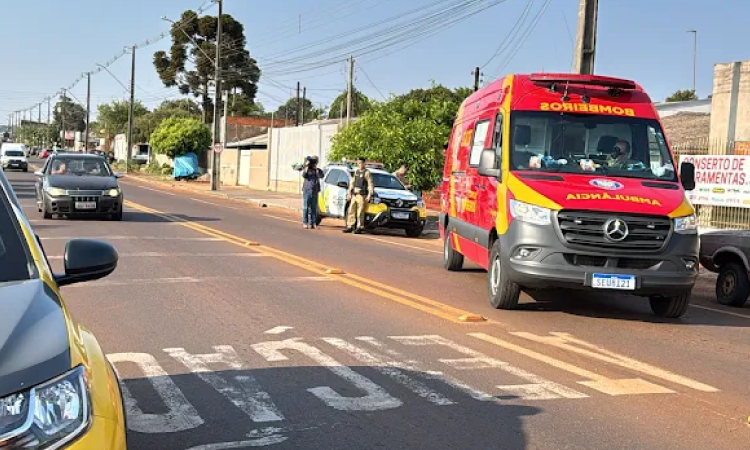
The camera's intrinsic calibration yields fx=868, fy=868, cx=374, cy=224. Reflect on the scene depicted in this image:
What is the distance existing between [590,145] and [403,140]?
1690cm

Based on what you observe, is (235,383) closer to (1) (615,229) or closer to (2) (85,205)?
(1) (615,229)

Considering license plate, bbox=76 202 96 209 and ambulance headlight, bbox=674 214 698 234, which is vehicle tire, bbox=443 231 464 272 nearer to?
ambulance headlight, bbox=674 214 698 234

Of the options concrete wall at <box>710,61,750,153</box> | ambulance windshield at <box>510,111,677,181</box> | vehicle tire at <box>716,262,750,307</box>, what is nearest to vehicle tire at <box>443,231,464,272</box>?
ambulance windshield at <box>510,111,677,181</box>

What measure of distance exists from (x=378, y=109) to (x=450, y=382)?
75.4 ft

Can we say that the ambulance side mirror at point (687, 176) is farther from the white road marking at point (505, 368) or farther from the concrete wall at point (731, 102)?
the concrete wall at point (731, 102)

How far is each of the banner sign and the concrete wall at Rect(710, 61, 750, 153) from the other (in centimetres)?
192

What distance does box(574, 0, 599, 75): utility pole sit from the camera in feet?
59.2

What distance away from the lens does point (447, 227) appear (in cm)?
1336

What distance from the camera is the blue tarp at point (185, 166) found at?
203ft

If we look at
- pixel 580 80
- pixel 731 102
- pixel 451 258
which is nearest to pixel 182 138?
pixel 731 102

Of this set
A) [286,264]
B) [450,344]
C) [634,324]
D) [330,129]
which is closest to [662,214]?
[634,324]

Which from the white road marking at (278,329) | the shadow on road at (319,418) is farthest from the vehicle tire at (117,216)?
the shadow on road at (319,418)

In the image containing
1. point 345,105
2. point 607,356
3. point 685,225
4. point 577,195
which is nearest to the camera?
point 607,356

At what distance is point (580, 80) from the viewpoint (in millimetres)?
10617
